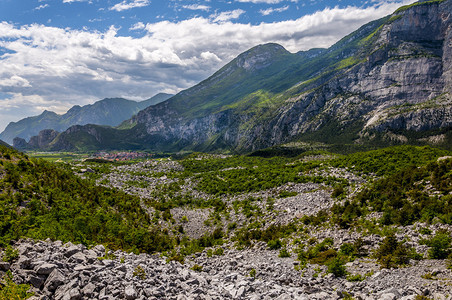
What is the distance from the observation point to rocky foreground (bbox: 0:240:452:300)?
1007 centimetres

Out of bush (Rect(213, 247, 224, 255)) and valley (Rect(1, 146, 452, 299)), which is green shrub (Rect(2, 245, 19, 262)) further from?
bush (Rect(213, 247, 224, 255))

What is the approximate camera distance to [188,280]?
12.7 m

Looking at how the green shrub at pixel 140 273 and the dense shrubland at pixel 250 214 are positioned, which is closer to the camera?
the green shrub at pixel 140 273

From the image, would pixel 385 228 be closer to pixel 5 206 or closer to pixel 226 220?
pixel 226 220

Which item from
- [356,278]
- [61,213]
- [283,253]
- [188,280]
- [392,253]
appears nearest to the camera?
[188,280]

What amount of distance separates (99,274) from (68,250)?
3439 mm

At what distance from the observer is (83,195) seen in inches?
1208

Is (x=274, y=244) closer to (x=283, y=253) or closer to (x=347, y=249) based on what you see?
(x=283, y=253)

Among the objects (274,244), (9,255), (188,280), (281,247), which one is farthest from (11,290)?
(281,247)

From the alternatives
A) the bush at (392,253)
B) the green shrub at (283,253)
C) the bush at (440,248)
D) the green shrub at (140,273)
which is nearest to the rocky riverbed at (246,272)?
the green shrub at (140,273)

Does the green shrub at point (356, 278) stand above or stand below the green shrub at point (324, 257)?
above

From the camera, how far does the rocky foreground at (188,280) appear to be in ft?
33.0

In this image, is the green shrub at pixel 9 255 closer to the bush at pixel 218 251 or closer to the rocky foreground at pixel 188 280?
the rocky foreground at pixel 188 280

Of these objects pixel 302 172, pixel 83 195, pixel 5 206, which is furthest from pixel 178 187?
pixel 5 206
